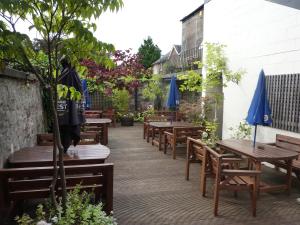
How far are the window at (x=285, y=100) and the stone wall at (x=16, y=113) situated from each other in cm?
476

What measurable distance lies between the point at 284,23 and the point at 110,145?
17.3ft

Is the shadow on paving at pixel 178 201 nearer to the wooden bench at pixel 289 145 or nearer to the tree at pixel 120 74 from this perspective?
the wooden bench at pixel 289 145

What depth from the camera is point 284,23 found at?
5531 millimetres

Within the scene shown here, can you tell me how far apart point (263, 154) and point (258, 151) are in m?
0.23

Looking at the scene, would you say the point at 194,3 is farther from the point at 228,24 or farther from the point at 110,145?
the point at 110,145

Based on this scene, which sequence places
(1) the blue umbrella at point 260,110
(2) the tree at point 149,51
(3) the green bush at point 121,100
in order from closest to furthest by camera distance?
1. (1) the blue umbrella at point 260,110
2. (3) the green bush at point 121,100
3. (2) the tree at point 149,51

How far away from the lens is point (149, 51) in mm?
30531

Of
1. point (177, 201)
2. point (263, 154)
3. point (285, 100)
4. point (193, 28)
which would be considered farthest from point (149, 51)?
point (177, 201)

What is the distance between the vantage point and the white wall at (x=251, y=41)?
5.44 m

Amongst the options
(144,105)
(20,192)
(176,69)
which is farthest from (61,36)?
(144,105)

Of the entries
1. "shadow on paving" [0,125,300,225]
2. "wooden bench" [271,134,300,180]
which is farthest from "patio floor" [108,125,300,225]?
"wooden bench" [271,134,300,180]

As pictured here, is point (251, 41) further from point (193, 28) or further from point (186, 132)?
point (193, 28)

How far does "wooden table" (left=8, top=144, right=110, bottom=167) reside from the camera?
3.20 meters

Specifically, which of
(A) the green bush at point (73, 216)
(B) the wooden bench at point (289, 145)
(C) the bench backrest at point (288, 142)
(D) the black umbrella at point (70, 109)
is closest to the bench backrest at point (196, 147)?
(B) the wooden bench at point (289, 145)
